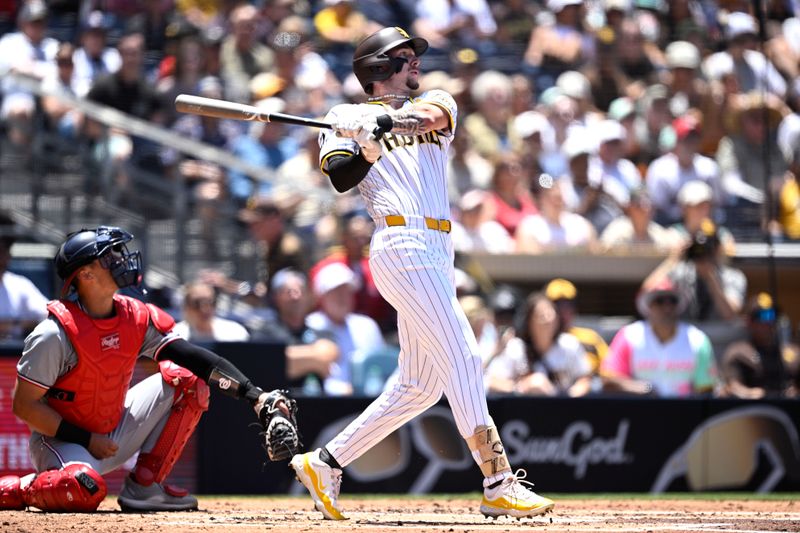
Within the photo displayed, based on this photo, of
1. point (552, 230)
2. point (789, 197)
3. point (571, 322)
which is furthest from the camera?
point (789, 197)

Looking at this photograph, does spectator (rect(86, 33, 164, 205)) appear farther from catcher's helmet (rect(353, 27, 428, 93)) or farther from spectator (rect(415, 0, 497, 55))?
catcher's helmet (rect(353, 27, 428, 93))

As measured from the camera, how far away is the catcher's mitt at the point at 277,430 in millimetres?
5402

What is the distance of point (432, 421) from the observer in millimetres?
8102

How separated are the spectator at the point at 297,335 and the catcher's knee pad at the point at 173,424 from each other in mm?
2324

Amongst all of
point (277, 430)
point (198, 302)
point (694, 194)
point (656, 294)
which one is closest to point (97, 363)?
point (277, 430)

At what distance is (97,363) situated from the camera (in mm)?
5570

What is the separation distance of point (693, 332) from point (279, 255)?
2787 millimetres

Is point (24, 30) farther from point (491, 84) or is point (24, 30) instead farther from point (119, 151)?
point (491, 84)

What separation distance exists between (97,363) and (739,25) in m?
8.84

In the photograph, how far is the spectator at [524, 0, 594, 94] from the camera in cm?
1238

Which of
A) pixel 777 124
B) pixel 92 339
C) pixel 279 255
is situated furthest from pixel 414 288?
pixel 777 124

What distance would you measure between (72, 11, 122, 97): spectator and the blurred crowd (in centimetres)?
2

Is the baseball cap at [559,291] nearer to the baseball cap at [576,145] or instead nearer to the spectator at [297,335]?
the spectator at [297,335]

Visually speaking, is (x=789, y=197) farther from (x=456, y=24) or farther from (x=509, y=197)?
(x=456, y=24)
